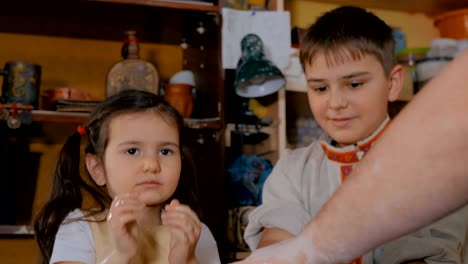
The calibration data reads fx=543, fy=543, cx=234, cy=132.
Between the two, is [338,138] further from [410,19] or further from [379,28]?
[410,19]

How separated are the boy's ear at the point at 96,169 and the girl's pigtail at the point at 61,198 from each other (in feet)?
0.25

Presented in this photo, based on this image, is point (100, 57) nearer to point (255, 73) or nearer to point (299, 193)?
point (255, 73)

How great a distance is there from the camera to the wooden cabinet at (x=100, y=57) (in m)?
2.02

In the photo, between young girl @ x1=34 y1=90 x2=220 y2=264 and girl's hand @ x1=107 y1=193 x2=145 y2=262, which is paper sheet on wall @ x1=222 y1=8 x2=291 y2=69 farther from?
girl's hand @ x1=107 y1=193 x2=145 y2=262

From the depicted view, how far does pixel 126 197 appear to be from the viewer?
104 centimetres

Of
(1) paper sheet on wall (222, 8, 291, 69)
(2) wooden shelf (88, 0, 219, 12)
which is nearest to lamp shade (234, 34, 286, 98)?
(1) paper sheet on wall (222, 8, 291, 69)

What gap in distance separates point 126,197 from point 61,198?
358mm

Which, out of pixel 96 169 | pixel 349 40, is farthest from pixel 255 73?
pixel 96 169

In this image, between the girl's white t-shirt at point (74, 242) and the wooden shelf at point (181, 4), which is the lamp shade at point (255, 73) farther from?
the girl's white t-shirt at point (74, 242)

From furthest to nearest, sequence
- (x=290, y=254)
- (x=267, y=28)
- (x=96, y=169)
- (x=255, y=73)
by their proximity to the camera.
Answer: (x=267, y=28) < (x=255, y=73) < (x=96, y=169) < (x=290, y=254)

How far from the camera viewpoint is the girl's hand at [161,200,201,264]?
3.51 ft

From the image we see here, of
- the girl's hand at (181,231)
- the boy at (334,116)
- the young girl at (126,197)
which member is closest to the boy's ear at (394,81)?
the boy at (334,116)

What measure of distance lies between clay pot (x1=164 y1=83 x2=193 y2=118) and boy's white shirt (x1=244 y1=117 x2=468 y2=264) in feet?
2.08

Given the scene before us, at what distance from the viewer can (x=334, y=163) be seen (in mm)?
1417
